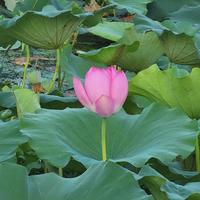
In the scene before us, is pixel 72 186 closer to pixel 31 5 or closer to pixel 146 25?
pixel 146 25

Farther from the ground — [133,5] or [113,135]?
[113,135]

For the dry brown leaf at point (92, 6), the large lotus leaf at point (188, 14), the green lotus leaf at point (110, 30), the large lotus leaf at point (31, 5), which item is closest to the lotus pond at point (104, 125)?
the green lotus leaf at point (110, 30)

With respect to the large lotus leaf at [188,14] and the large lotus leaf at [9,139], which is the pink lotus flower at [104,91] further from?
the large lotus leaf at [188,14]

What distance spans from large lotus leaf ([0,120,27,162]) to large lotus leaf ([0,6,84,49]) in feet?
1.48

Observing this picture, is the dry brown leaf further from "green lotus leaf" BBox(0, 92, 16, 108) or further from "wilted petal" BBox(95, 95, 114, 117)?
"wilted petal" BBox(95, 95, 114, 117)

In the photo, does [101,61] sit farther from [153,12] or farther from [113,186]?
[153,12]

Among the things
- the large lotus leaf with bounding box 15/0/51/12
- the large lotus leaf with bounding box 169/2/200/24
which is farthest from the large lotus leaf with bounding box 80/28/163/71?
the large lotus leaf with bounding box 169/2/200/24

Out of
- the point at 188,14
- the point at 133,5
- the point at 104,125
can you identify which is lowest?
the point at 188,14

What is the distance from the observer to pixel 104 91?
1.13 m

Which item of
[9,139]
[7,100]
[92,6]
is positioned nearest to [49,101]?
[7,100]

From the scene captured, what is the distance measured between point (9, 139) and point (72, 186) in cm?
28

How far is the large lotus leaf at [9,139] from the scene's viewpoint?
1.21 meters

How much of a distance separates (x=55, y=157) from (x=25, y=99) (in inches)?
11.7

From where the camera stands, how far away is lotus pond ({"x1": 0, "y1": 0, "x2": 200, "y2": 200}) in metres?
1.00
